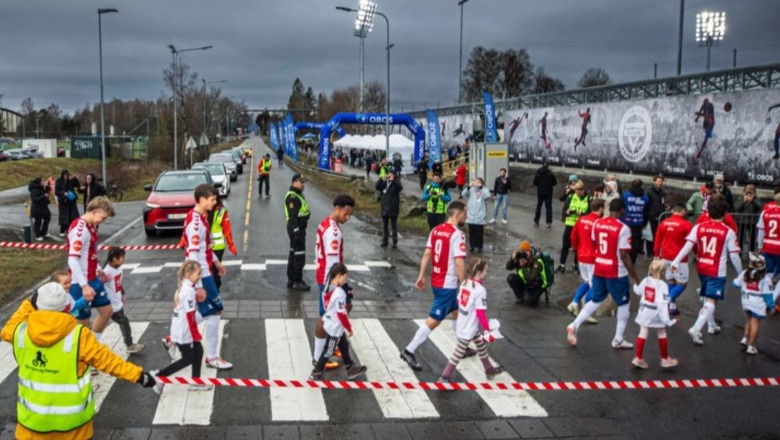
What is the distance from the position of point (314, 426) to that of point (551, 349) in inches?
154

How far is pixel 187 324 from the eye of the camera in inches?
281

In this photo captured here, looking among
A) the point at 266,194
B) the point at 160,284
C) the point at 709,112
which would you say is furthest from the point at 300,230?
the point at 266,194

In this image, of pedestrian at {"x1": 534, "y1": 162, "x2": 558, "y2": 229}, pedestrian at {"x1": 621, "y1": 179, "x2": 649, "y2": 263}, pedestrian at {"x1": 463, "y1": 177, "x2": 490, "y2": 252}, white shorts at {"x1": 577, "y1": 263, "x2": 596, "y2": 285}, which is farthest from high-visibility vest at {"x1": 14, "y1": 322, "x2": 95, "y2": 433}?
pedestrian at {"x1": 534, "y1": 162, "x2": 558, "y2": 229}

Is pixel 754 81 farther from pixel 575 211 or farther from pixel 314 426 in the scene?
pixel 314 426

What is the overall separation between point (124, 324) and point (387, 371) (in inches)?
127

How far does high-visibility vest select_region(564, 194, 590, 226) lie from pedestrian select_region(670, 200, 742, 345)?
4.51m

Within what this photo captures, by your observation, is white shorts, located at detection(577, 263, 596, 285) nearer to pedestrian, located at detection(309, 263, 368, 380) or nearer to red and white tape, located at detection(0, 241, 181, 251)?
pedestrian, located at detection(309, 263, 368, 380)

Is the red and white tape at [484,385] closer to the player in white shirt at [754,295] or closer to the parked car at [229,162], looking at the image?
the player in white shirt at [754,295]

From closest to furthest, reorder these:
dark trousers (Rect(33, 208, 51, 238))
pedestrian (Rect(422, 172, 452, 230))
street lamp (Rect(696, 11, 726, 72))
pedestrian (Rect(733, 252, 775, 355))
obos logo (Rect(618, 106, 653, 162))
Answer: pedestrian (Rect(733, 252, 775, 355))
pedestrian (Rect(422, 172, 452, 230))
dark trousers (Rect(33, 208, 51, 238))
obos logo (Rect(618, 106, 653, 162))
street lamp (Rect(696, 11, 726, 72))

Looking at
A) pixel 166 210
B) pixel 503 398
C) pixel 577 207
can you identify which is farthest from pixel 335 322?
pixel 166 210

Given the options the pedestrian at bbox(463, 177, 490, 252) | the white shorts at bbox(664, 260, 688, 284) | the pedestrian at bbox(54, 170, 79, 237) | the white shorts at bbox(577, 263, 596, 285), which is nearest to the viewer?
the white shorts at bbox(664, 260, 688, 284)

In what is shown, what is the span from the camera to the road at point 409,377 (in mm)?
6637

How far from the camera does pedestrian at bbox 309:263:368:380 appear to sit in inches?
305

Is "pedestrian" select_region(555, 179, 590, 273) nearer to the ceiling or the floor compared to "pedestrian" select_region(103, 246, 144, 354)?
nearer to the ceiling
